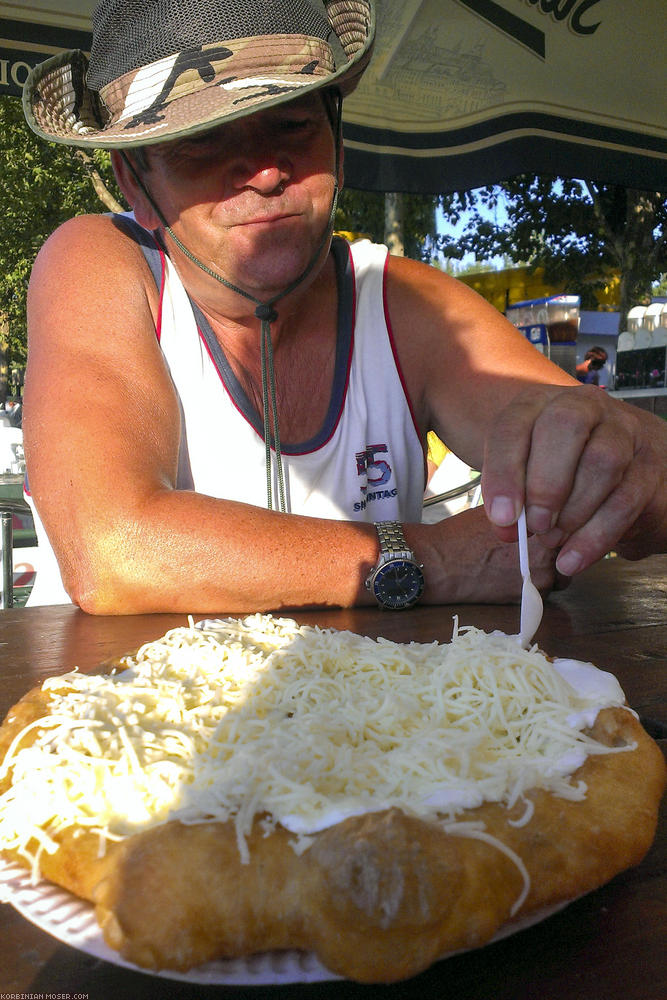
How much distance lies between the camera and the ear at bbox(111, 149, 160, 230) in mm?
2104

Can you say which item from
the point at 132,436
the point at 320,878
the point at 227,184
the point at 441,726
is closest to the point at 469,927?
the point at 320,878

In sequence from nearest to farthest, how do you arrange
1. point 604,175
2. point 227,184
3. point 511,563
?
point 511,563
point 227,184
point 604,175

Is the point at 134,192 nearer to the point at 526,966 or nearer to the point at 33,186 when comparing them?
the point at 526,966

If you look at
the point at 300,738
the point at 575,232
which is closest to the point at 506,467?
the point at 300,738

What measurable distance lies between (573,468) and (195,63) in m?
1.36

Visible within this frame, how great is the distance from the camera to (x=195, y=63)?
1852 mm

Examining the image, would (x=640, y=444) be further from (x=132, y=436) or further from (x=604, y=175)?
(x=604, y=175)

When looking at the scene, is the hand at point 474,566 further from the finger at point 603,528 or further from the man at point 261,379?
the finger at point 603,528

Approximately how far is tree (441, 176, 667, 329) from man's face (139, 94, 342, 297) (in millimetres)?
9779

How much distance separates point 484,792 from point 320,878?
181 mm

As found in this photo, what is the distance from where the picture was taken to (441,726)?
85 centimetres

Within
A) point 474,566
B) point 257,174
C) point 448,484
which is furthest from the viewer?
point 448,484

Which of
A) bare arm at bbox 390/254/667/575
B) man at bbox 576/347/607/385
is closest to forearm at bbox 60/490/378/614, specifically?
bare arm at bbox 390/254/667/575

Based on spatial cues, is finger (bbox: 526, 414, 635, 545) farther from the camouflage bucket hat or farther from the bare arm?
the camouflage bucket hat
